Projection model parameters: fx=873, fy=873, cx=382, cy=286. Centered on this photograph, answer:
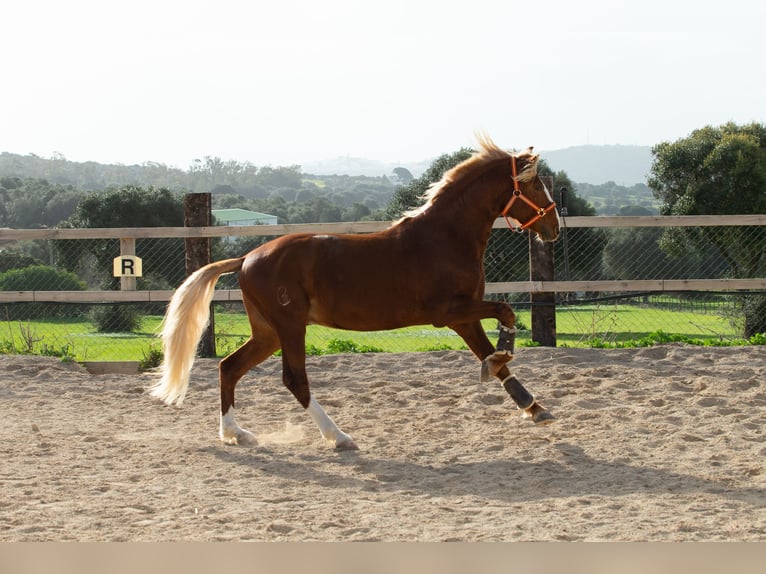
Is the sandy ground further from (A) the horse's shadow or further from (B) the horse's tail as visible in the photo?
(B) the horse's tail

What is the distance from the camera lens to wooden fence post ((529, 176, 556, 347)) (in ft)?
32.3

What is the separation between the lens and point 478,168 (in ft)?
21.0

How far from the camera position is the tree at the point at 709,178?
18.4 meters

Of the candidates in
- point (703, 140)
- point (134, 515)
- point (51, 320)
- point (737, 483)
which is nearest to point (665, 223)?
point (737, 483)

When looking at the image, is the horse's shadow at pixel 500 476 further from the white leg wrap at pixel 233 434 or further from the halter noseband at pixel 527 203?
the halter noseband at pixel 527 203

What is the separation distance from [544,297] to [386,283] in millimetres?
4302

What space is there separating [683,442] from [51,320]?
15369 millimetres

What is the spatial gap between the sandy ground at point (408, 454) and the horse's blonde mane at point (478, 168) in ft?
5.64

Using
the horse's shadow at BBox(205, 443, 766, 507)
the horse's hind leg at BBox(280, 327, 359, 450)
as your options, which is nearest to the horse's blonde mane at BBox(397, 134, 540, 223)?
the horse's hind leg at BBox(280, 327, 359, 450)

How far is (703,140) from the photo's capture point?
20.5 m

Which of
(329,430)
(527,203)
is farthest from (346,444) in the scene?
(527,203)

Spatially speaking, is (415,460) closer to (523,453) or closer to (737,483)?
(523,453)

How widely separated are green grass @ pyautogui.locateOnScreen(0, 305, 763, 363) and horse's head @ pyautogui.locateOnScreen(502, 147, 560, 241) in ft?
10.4

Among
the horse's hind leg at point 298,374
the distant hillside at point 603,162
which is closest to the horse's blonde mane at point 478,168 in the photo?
the horse's hind leg at point 298,374
